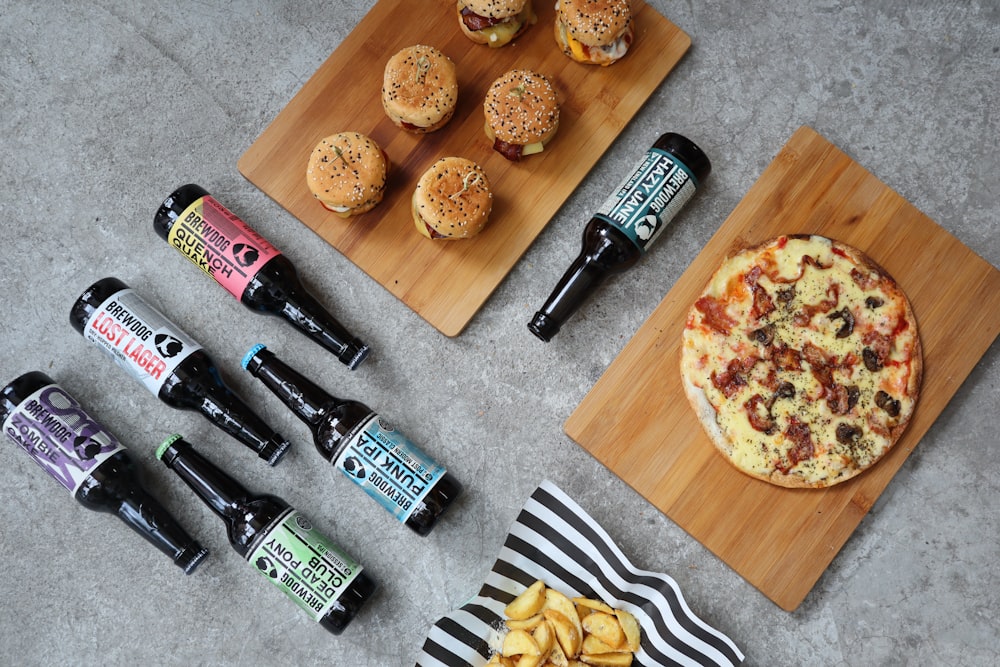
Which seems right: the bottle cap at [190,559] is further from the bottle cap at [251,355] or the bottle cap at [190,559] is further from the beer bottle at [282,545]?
the bottle cap at [251,355]

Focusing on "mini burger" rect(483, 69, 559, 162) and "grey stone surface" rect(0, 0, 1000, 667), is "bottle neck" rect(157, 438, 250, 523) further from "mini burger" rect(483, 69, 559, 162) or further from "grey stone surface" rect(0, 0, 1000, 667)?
"mini burger" rect(483, 69, 559, 162)

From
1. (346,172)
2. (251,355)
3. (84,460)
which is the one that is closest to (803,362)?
(346,172)

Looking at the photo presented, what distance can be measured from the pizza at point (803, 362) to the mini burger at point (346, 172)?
86 cm

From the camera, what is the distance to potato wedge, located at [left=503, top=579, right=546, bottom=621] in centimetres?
205

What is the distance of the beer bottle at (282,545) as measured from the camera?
2.06m

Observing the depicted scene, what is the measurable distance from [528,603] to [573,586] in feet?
0.46

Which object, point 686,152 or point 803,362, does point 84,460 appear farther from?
point 803,362

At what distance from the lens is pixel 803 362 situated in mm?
A: 2129

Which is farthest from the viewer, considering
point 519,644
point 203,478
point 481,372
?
point 481,372

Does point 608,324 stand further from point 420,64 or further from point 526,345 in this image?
point 420,64

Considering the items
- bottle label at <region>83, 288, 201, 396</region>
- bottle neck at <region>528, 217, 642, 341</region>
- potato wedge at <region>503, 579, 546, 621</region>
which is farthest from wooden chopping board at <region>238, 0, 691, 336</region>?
potato wedge at <region>503, 579, 546, 621</region>

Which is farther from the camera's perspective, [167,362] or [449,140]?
[449,140]

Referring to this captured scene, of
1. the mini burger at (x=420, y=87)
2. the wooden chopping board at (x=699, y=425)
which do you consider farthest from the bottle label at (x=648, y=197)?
the mini burger at (x=420, y=87)

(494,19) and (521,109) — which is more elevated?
(494,19)
